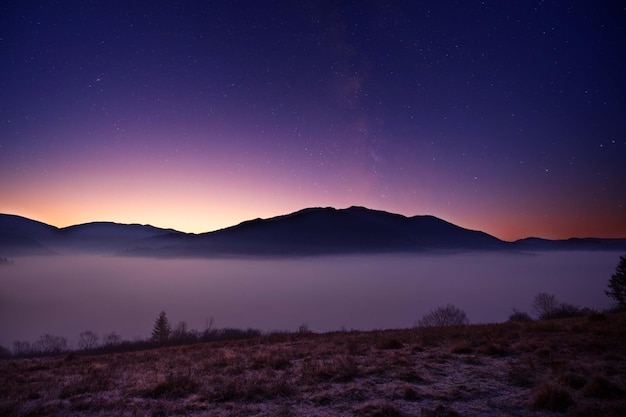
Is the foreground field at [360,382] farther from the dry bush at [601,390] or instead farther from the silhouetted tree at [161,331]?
the silhouetted tree at [161,331]

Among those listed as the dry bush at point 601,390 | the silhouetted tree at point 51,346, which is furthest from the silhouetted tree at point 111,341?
the dry bush at point 601,390

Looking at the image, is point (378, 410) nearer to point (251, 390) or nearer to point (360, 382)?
point (360, 382)

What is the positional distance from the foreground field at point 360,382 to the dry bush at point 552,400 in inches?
1.0

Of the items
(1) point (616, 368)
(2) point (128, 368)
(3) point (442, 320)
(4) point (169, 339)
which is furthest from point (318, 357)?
(4) point (169, 339)

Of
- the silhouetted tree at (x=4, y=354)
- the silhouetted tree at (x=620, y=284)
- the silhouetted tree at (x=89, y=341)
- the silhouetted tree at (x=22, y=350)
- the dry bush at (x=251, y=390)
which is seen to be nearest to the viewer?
the dry bush at (x=251, y=390)

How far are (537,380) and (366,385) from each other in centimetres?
560

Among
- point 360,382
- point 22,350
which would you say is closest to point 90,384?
Result: point 360,382

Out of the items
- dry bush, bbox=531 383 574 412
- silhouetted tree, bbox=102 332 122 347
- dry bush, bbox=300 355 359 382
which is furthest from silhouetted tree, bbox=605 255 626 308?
silhouetted tree, bbox=102 332 122 347

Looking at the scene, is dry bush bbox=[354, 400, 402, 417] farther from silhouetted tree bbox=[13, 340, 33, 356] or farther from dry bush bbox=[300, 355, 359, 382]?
silhouetted tree bbox=[13, 340, 33, 356]

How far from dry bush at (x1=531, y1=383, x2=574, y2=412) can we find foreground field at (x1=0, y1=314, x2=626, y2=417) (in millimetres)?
24

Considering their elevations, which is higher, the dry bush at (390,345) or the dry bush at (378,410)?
the dry bush at (378,410)

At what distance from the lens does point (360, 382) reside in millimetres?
11852

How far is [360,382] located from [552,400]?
216 inches

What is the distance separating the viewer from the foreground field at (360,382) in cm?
955
